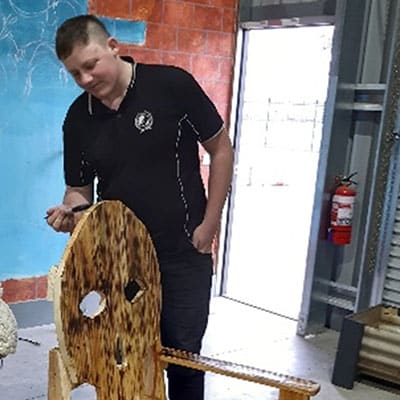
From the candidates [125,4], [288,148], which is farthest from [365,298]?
[288,148]

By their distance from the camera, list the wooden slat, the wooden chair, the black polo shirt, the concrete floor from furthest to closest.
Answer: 1. the concrete floor
2. the black polo shirt
3. the wooden slat
4. the wooden chair

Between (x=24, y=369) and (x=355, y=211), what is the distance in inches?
81.8

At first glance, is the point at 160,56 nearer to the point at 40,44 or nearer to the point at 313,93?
the point at 40,44

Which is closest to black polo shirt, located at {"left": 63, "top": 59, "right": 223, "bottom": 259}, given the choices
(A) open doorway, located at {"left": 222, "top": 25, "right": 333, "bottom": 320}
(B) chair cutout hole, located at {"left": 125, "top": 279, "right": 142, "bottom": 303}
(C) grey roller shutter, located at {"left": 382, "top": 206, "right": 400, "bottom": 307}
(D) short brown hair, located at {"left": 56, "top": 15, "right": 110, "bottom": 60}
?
(D) short brown hair, located at {"left": 56, "top": 15, "right": 110, "bottom": 60}

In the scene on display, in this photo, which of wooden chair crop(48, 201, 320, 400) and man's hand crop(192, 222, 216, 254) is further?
man's hand crop(192, 222, 216, 254)

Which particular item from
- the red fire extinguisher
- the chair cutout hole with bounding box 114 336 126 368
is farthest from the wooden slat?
the red fire extinguisher

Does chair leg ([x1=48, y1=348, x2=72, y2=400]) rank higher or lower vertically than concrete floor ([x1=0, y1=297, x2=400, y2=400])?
higher

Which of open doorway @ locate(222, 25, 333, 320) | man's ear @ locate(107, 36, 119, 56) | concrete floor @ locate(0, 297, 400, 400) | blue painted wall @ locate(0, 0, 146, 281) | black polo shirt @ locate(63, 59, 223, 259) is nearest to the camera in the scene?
man's ear @ locate(107, 36, 119, 56)

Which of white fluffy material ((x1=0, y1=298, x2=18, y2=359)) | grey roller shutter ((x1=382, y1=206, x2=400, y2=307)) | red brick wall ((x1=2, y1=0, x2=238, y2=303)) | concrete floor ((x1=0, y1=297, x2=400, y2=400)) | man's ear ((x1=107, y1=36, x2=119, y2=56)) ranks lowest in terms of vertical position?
concrete floor ((x1=0, y1=297, x2=400, y2=400))

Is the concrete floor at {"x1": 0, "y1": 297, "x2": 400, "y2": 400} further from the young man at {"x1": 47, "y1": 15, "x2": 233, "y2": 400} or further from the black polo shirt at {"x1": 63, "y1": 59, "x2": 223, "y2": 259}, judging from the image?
the black polo shirt at {"x1": 63, "y1": 59, "x2": 223, "y2": 259}

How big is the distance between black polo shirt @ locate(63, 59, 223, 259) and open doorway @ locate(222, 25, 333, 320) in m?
2.06

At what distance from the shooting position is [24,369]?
2900 millimetres

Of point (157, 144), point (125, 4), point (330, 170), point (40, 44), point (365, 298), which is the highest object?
point (125, 4)

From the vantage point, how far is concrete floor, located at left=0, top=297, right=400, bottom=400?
279 cm
